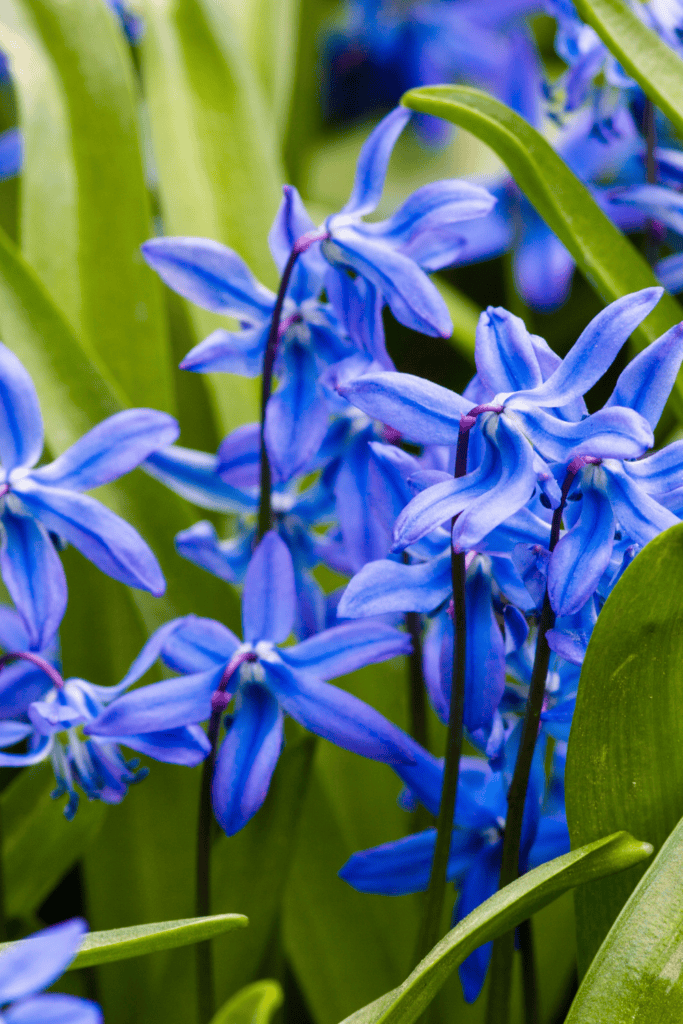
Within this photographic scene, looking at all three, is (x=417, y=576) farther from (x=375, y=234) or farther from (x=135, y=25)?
(x=135, y=25)

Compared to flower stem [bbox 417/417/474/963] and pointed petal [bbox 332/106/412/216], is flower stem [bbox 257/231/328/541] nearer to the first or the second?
pointed petal [bbox 332/106/412/216]

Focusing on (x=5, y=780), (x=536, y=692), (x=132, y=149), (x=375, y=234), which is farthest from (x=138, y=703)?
(x=132, y=149)

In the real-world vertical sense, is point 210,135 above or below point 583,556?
above

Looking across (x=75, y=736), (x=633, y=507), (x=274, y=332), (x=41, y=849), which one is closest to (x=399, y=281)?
(x=274, y=332)

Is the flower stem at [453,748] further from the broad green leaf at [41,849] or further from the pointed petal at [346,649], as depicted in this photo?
the broad green leaf at [41,849]

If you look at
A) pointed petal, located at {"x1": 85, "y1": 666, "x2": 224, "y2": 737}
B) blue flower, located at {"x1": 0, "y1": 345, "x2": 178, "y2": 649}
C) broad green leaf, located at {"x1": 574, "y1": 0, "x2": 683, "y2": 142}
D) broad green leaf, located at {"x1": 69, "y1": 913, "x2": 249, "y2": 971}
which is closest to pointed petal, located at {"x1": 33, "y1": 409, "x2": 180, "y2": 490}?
blue flower, located at {"x1": 0, "y1": 345, "x2": 178, "y2": 649}

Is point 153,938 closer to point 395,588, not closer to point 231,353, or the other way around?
point 395,588
